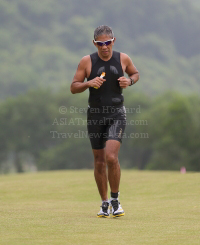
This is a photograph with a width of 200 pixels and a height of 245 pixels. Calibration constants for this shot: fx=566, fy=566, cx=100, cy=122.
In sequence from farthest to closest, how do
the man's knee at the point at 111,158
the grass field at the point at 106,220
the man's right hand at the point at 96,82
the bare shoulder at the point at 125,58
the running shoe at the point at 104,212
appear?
the bare shoulder at the point at 125,58 < the running shoe at the point at 104,212 < the man's knee at the point at 111,158 < the man's right hand at the point at 96,82 < the grass field at the point at 106,220

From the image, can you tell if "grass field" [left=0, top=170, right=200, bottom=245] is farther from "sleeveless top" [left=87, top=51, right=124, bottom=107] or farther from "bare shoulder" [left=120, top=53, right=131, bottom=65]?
"bare shoulder" [left=120, top=53, right=131, bottom=65]

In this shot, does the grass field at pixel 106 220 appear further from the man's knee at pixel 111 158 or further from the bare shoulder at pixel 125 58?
the bare shoulder at pixel 125 58

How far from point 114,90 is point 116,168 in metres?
1.25

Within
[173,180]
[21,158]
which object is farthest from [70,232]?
[21,158]

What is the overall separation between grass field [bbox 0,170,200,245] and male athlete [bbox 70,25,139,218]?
2.47 ft

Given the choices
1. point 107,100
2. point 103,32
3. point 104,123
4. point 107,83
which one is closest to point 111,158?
point 104,123

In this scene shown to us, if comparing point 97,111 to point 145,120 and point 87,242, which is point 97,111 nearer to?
point 87,242

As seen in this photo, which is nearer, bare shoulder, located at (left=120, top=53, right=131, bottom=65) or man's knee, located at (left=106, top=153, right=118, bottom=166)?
man's knee, located at (left=106, top=153, right=118, bottom=166)

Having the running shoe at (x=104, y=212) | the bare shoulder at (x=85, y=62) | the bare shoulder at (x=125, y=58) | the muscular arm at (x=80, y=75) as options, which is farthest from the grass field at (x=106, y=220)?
the bare shoulder at (x=125, y=58)

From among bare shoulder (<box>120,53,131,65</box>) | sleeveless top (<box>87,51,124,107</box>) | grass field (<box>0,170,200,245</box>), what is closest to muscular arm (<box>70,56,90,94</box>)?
sleeveless top (<box>87,51,124,107</box>)

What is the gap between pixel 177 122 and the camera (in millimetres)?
75688

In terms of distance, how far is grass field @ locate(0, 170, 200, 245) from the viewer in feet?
21.2

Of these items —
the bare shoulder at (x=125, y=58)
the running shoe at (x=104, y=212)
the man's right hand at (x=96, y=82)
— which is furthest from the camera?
the bare shoulder at (x=125, y=58)

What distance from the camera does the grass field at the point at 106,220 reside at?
6449 millimetres
